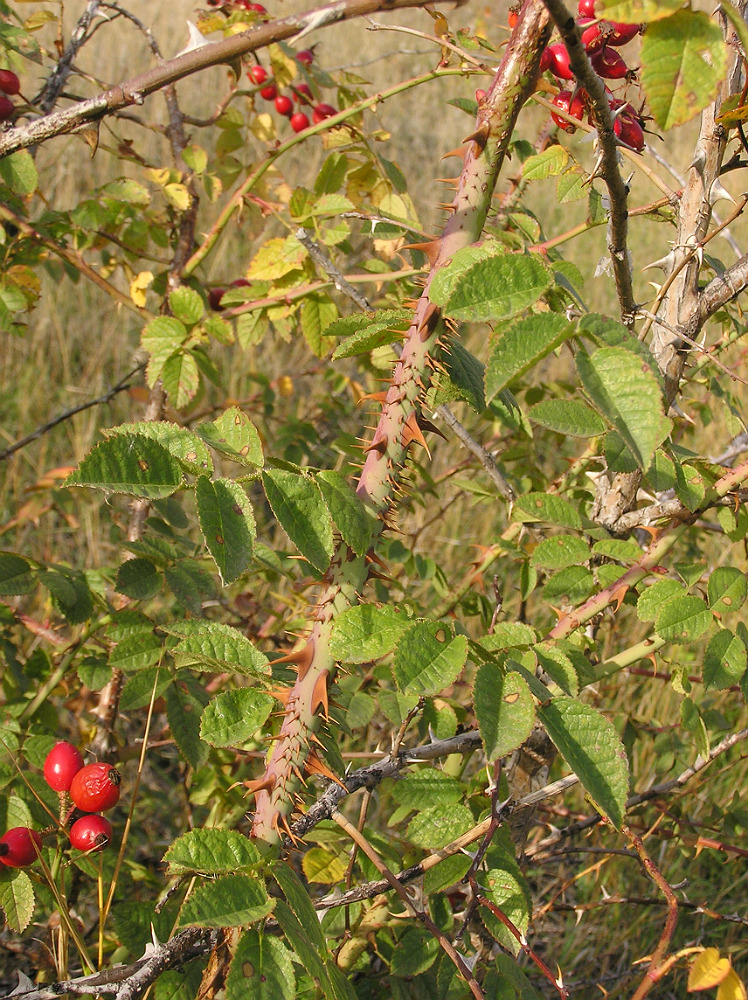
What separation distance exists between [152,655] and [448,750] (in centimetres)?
43

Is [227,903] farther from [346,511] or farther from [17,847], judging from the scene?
[17,847]

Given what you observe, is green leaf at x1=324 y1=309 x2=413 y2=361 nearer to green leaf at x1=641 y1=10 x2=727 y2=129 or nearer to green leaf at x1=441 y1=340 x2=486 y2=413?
green leaf at x1=441 y1=340 x2=486 y2=413

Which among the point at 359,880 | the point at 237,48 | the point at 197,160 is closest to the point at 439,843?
the point at 359,880

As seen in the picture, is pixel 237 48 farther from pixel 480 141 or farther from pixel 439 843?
pixel 439 843

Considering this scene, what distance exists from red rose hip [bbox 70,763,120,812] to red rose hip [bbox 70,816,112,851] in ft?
0.06

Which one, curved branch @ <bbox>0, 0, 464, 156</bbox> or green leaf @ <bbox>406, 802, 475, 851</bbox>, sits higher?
curved branch @ <bbox>0, 0, 464, 156</bbox>

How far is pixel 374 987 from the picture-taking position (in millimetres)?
1347

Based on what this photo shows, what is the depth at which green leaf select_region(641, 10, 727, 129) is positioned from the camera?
0.55m

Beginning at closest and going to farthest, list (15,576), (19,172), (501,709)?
(501,709), (15,576), (19,172)

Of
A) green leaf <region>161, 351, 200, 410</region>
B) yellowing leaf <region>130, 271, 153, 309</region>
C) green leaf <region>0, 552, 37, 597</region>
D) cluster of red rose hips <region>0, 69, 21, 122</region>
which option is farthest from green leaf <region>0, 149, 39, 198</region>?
green leaf <region>0, 552, 37, 597</region>

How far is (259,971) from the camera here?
0.63 metres

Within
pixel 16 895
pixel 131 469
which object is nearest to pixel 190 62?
pixel 131 469

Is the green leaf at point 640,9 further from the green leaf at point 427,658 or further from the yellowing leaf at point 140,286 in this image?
the yellowing leaf at point 140,286

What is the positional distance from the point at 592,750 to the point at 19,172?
138cm
